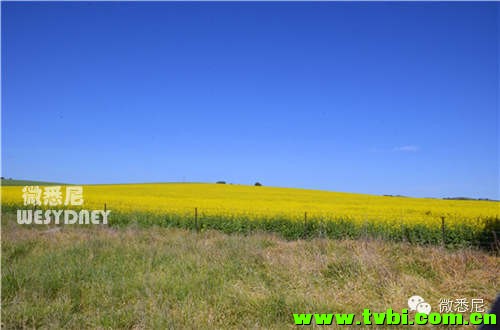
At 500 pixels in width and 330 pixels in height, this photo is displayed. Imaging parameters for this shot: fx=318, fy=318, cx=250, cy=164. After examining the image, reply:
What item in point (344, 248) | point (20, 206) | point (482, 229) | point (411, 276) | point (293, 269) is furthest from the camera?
point (20, 206)

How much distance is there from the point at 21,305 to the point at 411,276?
20.4 feet

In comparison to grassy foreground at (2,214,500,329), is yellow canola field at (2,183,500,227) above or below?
above

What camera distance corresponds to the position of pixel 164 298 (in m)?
4.98

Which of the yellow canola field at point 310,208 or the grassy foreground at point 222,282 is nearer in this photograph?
the grassy foreground at point 222,282

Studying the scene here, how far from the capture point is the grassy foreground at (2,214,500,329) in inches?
174

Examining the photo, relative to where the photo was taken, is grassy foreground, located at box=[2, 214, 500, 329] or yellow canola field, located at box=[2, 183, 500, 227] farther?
yellow canola field, located at box=[2, 183, 500, 227]

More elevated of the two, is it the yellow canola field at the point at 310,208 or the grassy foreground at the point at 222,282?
the yellow canola field at the point at 310,208

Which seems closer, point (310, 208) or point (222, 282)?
point (222, 282)

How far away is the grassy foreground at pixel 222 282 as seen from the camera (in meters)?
4.41

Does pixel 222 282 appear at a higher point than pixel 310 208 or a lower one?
lower

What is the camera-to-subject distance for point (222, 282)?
219 inches

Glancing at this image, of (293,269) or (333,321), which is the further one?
(293,269)

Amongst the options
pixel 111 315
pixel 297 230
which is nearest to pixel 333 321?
pixel 111 315

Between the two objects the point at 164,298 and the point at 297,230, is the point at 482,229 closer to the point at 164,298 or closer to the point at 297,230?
the point at 297,230
